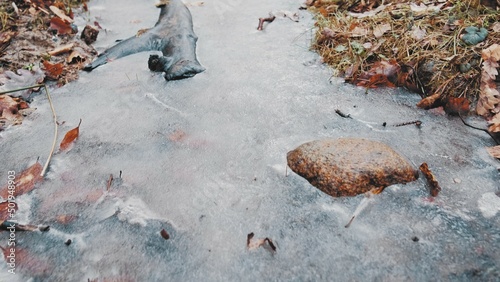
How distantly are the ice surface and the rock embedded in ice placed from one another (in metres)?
0.06

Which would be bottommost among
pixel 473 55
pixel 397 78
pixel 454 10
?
pixel 397 78

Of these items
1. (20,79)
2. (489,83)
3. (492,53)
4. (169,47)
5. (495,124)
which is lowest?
(20,79)

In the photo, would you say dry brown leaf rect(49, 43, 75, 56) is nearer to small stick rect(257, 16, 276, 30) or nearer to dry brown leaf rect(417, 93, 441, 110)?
small stick rect(257, 16, 276, 30)

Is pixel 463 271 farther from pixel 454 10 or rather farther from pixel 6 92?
pixel 6 92

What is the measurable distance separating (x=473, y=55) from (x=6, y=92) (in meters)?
3.64

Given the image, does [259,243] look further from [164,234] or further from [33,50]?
[33,50]

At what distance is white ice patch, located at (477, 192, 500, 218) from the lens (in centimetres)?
152

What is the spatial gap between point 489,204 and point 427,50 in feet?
5.01

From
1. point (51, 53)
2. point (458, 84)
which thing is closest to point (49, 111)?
point (51, 53)

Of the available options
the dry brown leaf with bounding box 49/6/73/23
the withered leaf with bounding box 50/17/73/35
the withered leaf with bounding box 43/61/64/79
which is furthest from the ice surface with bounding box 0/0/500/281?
the dry brown leaf with bounding box 49/6/73/23

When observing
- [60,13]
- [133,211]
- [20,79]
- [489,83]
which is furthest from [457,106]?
[60,13]

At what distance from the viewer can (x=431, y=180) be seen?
1686 mm

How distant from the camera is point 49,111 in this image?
2.41 m

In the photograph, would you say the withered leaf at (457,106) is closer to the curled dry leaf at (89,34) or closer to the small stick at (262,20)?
the small stick at (262,20)
